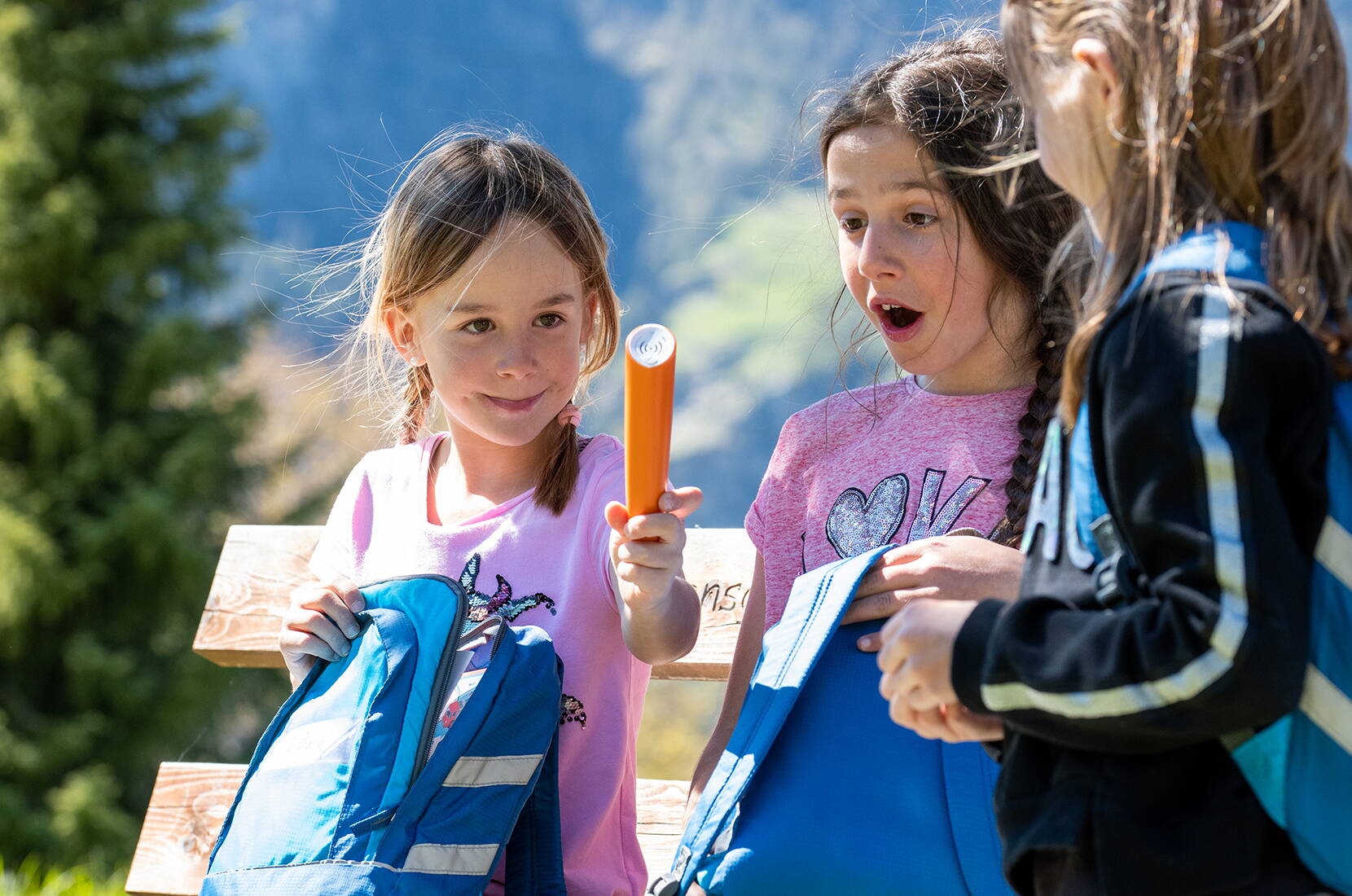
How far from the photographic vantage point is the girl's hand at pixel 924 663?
1.16 metres

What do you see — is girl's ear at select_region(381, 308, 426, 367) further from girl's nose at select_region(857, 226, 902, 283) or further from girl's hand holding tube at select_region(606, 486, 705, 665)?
girl's nose at select_region(857, 226, 902, 283)

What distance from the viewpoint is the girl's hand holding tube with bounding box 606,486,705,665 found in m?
1.74

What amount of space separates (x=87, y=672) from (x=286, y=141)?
2497 centimetres

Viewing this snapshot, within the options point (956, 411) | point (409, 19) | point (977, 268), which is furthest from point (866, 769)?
point (409, 19)

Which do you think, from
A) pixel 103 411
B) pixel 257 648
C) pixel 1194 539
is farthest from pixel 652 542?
pixel 103 411

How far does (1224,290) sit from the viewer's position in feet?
3.45

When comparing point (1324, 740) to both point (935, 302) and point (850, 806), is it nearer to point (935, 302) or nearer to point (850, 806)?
point (850, 806)

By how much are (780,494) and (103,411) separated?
8.44 metres

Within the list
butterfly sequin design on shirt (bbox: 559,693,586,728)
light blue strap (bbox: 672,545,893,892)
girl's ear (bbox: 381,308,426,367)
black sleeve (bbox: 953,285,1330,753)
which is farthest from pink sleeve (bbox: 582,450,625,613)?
black sleeve (bbox: 953,285,1330,753)

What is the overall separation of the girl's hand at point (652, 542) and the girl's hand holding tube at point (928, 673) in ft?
1.80

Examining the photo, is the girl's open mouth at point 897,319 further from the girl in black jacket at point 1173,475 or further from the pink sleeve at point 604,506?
the girl in black jacket at point 1173,475

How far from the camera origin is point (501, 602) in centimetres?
213

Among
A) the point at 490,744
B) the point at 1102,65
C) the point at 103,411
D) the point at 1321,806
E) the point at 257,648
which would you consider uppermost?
the point at 1102,65

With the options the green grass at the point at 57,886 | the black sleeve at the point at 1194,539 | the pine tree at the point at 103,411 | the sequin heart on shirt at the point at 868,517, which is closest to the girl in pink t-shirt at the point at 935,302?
the sequin heart on shirt at the point at 868,517
